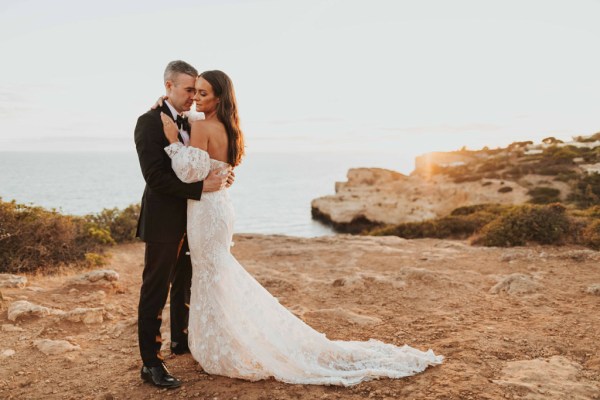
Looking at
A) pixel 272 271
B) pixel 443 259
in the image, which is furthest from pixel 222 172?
pixel 443 259

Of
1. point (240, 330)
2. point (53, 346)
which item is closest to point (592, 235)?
point (240, 330)

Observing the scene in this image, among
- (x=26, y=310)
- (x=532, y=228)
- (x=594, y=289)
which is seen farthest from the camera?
(x=532, y=228)

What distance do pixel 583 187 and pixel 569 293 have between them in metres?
22.7

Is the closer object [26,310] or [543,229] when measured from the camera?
[26,310]

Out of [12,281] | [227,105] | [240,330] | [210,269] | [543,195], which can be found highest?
[227,105]

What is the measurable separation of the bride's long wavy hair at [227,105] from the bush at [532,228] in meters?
9.21

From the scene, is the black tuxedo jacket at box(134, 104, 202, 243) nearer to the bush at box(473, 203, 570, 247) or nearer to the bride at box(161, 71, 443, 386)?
the bride at box(161, 71, 443, 386)

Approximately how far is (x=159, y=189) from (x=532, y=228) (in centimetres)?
1014

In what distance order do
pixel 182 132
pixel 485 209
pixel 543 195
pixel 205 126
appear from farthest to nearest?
pixel 543 195, pixel 485 209, pixel 182 132, pixel 205 126

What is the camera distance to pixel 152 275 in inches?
147

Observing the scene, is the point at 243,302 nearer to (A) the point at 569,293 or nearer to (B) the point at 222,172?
(B) the point at 222,172

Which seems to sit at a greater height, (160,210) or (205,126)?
(205,126)

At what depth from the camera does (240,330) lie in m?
3.75

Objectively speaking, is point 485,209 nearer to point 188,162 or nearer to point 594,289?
point 594,289
